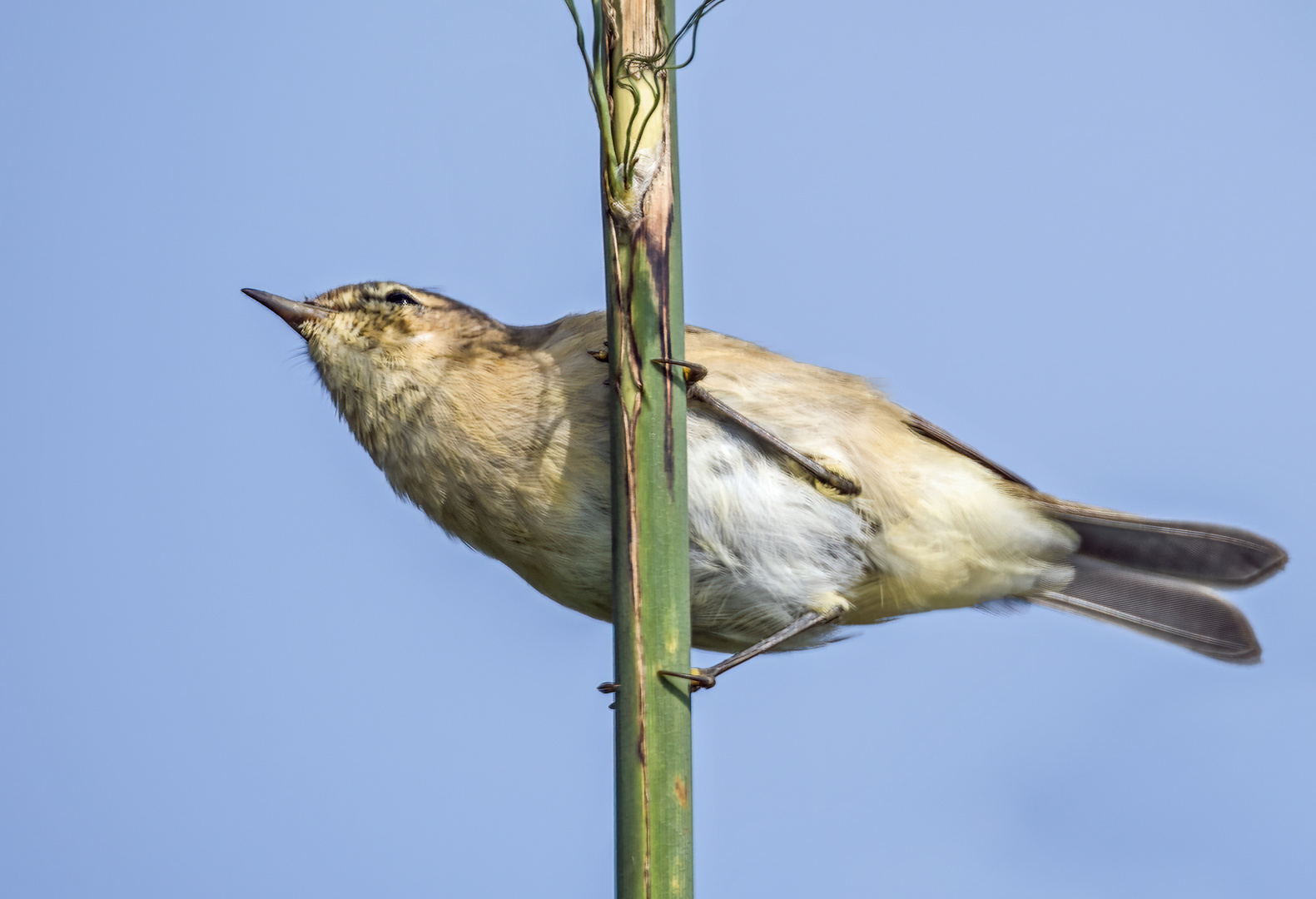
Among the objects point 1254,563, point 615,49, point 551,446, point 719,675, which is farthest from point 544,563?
point 1254,563

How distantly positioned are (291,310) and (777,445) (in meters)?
1.71

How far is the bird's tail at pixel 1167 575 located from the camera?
4574mm

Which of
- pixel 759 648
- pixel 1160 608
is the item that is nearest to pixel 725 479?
pixel 759 648

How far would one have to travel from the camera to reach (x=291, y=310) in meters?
4.18

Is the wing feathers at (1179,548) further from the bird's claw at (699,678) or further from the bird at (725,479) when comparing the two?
the bird's claw at (699,678)

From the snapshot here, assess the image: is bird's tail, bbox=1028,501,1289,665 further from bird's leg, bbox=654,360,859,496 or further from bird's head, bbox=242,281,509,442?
bird's head, bbox=242,281,509,442

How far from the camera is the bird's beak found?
4164mm

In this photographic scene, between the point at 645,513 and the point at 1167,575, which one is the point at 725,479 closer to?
the point at 645,513

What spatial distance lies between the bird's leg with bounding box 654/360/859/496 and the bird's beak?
138 cm

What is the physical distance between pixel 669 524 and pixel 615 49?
99 centimetres

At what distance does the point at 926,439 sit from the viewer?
4.54 metres

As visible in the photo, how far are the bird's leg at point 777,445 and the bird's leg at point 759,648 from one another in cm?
41

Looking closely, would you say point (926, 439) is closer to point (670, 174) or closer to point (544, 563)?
point (544, 563)

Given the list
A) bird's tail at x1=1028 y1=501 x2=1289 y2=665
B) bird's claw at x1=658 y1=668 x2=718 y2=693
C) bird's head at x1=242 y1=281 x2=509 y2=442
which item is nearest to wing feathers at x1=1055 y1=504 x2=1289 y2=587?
bird's tail at x1=1028 y1=501 x2=1289 y2=665
